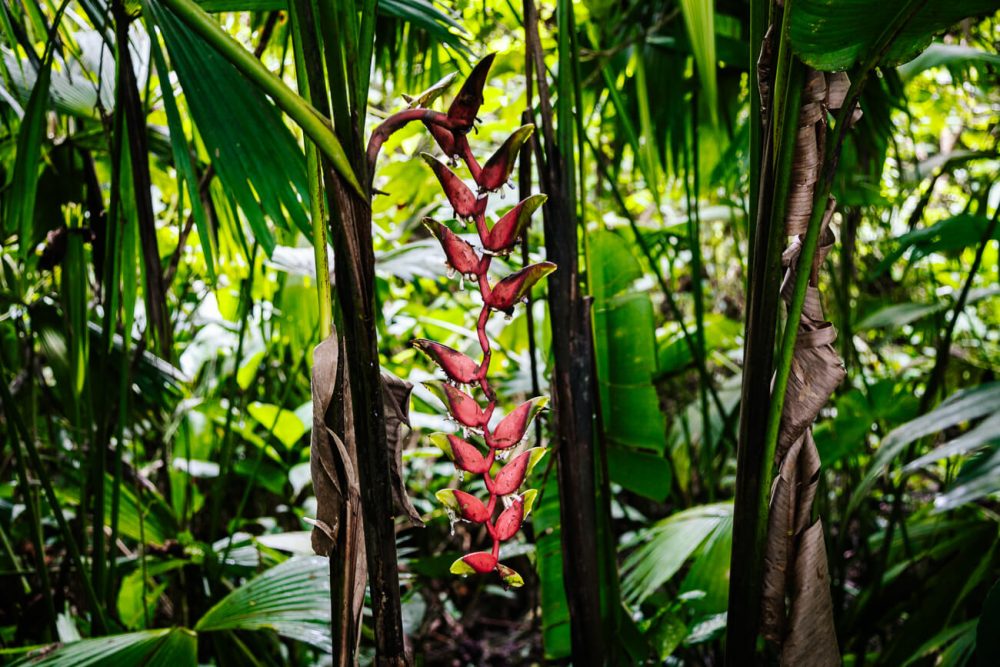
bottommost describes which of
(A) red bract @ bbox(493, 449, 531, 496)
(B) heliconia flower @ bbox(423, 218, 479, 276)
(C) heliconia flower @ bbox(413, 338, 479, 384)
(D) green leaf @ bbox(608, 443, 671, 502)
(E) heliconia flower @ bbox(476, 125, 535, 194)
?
(D) green leaf @ bbox(608, 443, 671, 502)

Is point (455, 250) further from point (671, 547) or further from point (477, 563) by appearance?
point (671, 547)

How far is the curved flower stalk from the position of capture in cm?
32

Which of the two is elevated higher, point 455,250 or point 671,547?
point 455,250

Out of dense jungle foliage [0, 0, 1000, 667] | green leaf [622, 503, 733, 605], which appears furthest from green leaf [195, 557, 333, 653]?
green leaf [622, 503, 733, 605]

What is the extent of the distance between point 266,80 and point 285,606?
0.61 metres

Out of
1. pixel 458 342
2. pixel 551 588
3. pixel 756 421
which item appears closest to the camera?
pixel 756 421

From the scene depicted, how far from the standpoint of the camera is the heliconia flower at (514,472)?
0.37 meters

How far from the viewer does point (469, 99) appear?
1.04 feet

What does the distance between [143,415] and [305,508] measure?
13.6 inches

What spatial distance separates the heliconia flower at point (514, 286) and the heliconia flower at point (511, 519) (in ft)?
0.37

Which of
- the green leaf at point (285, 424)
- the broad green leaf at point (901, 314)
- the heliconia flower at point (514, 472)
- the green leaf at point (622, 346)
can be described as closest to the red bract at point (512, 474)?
the heliconia flower at point (514, 472)

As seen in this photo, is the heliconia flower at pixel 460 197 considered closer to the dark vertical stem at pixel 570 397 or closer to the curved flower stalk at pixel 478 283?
the curved flower stalk at pixel 478 283

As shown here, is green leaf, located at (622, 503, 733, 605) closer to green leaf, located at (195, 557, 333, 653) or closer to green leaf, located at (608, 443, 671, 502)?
green leaf, located at (608, 443, 671, 502)

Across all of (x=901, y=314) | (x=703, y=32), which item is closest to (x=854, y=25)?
(x=703, y=32)
